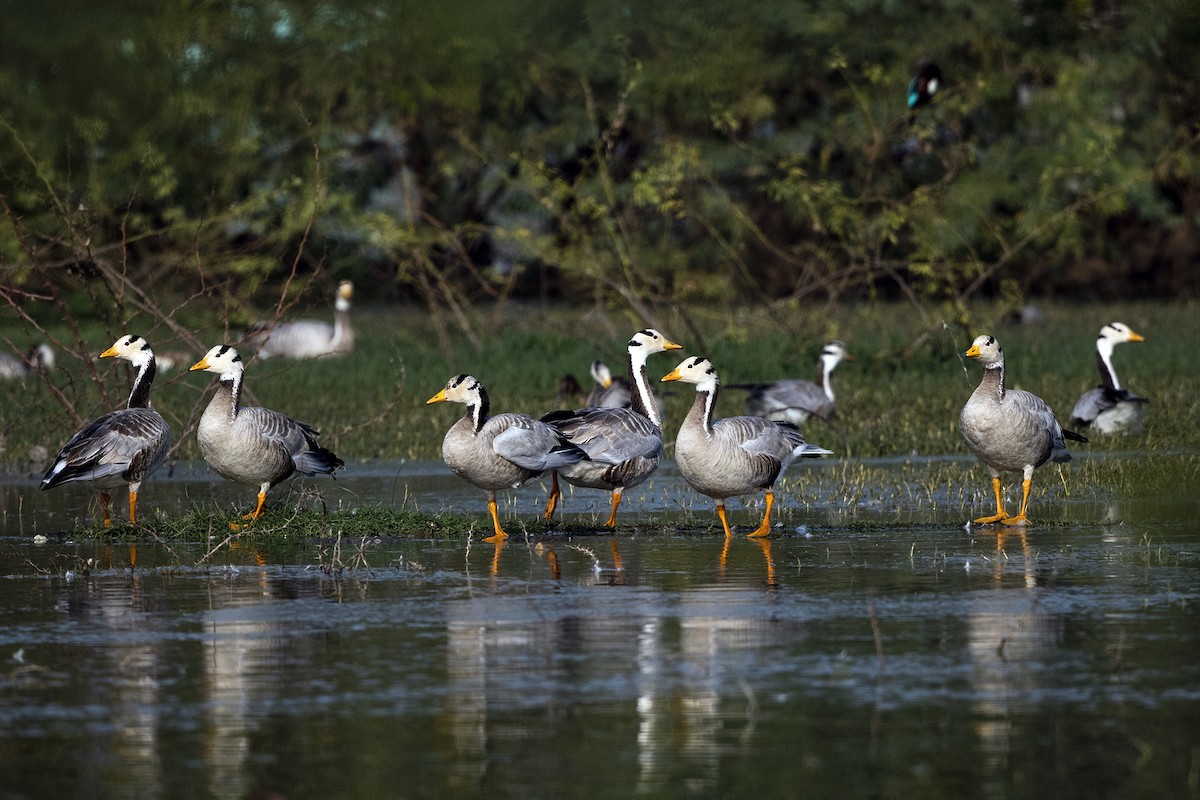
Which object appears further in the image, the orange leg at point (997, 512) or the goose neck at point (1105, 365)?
the goose neck at point (1105, 365)

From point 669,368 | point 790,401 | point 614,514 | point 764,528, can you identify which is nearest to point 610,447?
point 614,514

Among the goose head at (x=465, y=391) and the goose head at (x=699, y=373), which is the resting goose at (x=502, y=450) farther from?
the goose head at (x=699, y=373)

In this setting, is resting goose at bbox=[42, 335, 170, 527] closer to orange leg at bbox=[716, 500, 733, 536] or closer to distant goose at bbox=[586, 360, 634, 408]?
orange leg at bbox=[716, 500, 733, 536]

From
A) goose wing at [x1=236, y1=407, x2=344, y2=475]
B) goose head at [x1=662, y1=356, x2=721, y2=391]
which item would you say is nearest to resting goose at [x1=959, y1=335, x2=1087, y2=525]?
goose head at [x1=662, y1=356, x2=721, y2=391]

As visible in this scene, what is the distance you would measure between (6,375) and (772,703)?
728 inches

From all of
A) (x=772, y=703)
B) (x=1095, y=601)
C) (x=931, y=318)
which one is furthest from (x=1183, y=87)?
(x=772, y=703)

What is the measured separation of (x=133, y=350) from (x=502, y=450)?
3601 mm

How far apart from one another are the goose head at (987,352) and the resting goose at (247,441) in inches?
178

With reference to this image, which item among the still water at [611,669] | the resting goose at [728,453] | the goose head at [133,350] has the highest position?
the goose head at [133,350]

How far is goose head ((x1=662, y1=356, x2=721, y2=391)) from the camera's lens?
13.0 meters


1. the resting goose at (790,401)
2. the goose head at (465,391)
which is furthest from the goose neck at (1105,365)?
the goose head at (465,391)

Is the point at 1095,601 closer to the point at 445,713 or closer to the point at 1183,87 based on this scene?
the point at 445,713

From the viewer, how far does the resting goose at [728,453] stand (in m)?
12.3

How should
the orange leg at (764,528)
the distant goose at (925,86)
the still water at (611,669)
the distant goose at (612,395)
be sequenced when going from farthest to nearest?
the distant goose at (925,86), the distant goose at (612,395), the orange leg at (764,528), the still water at (611,669)
